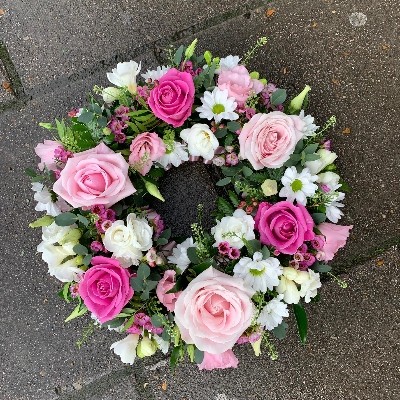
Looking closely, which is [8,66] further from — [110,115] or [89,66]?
[110,115]

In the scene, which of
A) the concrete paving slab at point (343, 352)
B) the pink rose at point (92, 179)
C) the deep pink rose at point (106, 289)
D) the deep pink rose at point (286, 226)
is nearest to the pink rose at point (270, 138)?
the deep pink rose at point (286, 226)

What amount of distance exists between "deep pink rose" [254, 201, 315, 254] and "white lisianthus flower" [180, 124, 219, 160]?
8.6 inches

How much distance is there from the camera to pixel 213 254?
4.93 ft

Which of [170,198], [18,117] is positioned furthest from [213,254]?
[18,117]

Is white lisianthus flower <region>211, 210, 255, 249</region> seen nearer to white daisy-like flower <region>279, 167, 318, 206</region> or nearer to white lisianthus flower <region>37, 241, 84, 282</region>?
white daisy-like flower <region>279, 167, 318, 206</region>

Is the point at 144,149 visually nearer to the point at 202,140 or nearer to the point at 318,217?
the point at 202,140

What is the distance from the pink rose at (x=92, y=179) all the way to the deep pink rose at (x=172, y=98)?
0.54 feet

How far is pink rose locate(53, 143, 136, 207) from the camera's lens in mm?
1384

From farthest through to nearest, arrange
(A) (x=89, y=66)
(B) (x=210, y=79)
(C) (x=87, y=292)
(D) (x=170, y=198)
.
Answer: (A) (x=89, y=66)
(D) (x=170, y=198)
(B) (x=210, y=79)
(C) (x=87, y=292)

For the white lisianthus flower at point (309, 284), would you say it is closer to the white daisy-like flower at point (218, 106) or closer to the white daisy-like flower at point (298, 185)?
the white daisy-like flower at point (298, 185)

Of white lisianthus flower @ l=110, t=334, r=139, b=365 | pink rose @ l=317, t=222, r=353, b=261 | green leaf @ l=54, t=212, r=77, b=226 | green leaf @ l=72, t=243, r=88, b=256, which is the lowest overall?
white lisianthus flower @ l=110, t=334, r=139, b=365

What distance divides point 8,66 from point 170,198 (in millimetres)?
744

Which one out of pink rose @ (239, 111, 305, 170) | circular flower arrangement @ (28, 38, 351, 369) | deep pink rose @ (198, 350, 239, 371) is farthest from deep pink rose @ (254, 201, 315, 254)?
deep pink rose @ (198, 350, 239, 371)

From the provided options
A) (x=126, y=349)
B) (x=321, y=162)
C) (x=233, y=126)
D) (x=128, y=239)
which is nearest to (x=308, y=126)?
(x=321, y=162)
